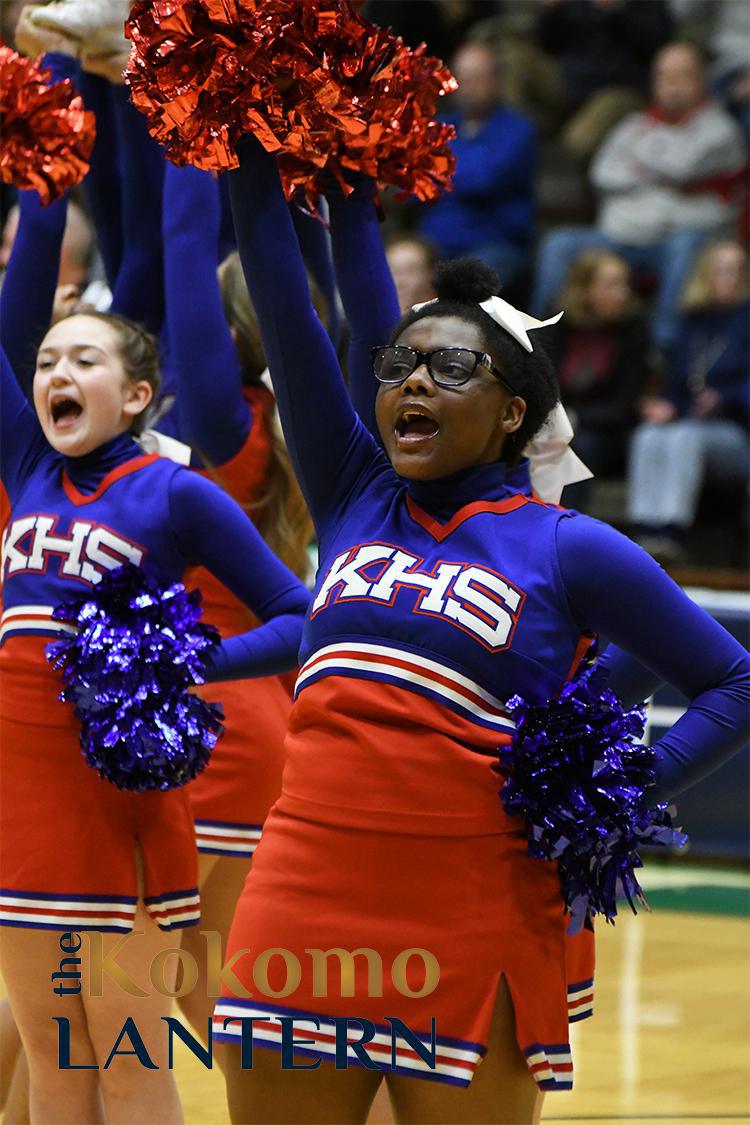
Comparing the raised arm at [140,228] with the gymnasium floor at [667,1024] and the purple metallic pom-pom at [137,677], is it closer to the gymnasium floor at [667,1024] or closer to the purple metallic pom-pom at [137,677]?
the purple metallic pom-pom at [137,677]

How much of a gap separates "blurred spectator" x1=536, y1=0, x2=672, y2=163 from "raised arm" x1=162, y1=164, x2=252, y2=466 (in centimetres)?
649

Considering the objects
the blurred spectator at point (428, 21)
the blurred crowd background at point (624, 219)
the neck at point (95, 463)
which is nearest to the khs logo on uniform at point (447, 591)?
the neck at point (95, 463)

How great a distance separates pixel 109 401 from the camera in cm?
301

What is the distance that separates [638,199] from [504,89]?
1445mm

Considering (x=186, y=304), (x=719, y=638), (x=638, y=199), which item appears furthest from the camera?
(x=638, y=199)

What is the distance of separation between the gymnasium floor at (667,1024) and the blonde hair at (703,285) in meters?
2.77

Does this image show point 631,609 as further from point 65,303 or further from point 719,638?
point 65,303

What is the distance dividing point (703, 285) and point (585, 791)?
627cm

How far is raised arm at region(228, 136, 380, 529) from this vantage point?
2363 mm

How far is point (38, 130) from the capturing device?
319 centimetres

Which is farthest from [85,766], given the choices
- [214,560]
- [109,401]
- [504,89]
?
[504,89]

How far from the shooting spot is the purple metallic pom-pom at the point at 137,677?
9.05ft

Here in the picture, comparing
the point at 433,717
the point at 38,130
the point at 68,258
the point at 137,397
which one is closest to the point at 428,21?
the point at 68,258

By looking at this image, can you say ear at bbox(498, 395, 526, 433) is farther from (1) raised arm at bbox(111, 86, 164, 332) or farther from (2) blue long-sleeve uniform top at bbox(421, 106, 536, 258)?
(2) blue long-sleeve uniform top at bbox(421, 106, 536, 258)
